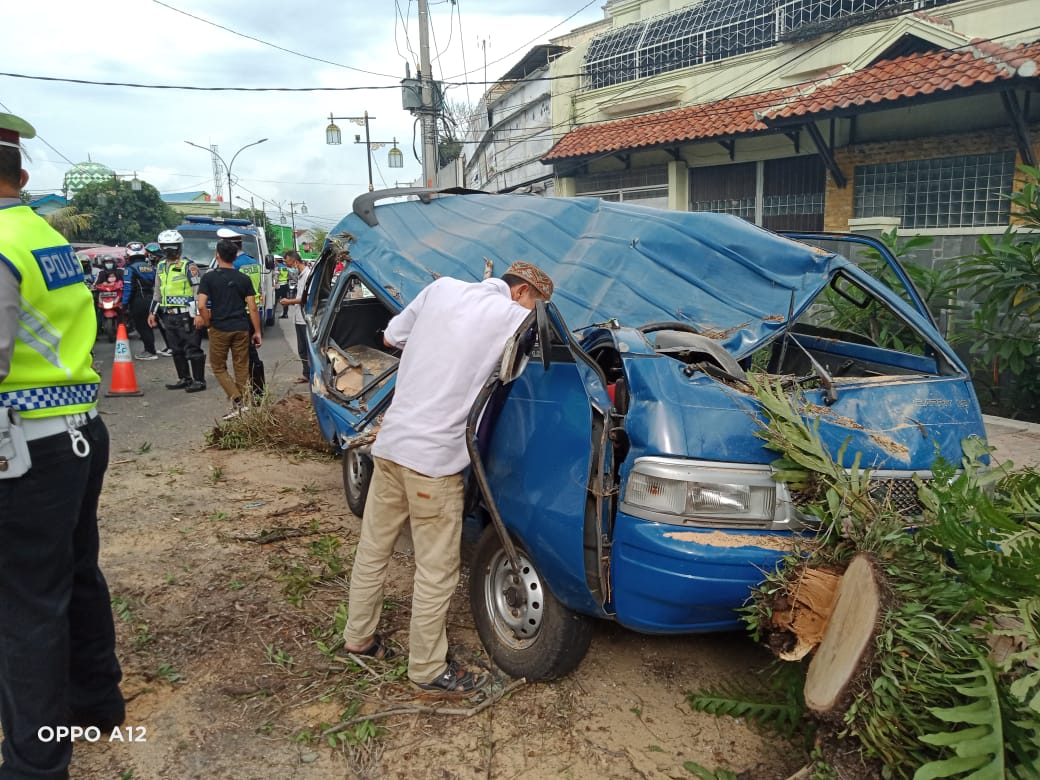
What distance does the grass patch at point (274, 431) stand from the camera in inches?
257

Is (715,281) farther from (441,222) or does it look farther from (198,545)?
(198,545)

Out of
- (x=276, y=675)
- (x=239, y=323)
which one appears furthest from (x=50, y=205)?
(x=276, y=675)

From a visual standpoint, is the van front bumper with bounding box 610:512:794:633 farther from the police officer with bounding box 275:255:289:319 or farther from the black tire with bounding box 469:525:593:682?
the police officer with bounding box 275:255:289:319

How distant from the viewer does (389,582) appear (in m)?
4.00

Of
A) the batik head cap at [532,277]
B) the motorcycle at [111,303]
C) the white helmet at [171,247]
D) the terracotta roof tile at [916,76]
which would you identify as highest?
the terracotta roof tile at [916,76]

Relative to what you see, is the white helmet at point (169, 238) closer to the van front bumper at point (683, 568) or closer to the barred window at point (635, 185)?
the barred window at point (635, 185)

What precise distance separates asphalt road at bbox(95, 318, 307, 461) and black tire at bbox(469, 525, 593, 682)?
4.42 metres

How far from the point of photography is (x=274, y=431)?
6660mm

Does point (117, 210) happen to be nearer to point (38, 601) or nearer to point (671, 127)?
point (671, 127)

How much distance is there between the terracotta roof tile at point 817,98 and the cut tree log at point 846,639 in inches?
417

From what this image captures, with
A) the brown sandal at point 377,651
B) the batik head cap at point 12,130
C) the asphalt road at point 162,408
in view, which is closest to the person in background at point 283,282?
the asphalt road at point 162,408

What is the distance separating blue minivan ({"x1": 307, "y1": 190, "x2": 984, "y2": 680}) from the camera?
2.57 meters

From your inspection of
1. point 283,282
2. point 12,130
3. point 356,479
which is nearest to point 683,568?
point 12,130

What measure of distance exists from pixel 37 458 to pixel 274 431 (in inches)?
173
